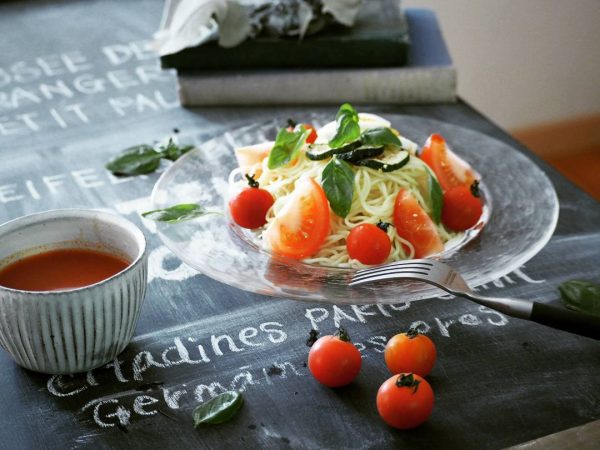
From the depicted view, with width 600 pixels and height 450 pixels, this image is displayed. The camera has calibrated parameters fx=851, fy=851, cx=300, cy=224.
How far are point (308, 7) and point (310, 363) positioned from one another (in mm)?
1224

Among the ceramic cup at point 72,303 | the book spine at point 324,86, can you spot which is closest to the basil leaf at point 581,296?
the ceramic cup at point 72,303

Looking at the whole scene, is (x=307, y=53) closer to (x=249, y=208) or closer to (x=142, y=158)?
(x=142, y=158)

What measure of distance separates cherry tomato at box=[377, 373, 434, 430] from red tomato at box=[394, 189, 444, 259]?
38cm

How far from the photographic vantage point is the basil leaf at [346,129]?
1.53m

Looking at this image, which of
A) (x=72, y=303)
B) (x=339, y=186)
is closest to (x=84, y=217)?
(x=72, y=303)

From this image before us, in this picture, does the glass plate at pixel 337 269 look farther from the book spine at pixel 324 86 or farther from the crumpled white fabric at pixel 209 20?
the crumpled white fabric at pixel 209 20

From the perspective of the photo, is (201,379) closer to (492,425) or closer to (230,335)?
(230,335)

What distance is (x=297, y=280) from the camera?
1.33 metres

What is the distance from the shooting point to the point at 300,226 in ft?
4.69

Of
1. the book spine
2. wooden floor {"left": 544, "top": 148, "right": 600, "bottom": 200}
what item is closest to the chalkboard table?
the book spine

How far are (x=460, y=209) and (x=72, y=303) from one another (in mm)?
716

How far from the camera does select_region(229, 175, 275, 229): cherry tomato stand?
152 centimetres

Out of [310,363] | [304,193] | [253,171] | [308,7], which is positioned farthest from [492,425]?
[308,7]

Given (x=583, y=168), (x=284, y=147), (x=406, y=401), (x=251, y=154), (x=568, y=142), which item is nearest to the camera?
(x=406, y=401)
